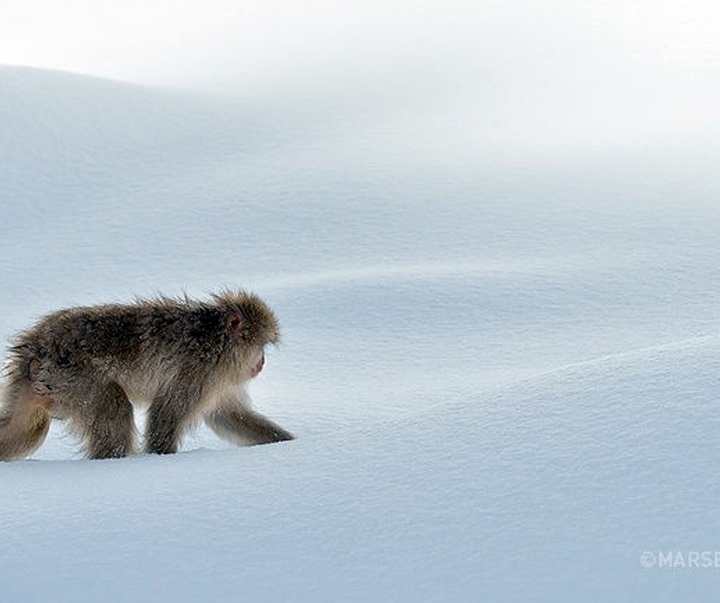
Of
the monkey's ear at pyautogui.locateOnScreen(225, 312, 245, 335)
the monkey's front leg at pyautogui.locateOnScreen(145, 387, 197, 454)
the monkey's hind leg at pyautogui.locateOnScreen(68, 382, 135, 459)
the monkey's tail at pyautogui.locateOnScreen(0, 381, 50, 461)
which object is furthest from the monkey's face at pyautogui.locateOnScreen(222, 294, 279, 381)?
the monkey's tail at pyautogui.locateOnScreen(0, 381, 50, 461)

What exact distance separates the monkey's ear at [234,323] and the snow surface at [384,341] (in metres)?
0.70

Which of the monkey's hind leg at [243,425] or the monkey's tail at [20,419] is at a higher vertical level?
the monkey's hind leg at [243,425]

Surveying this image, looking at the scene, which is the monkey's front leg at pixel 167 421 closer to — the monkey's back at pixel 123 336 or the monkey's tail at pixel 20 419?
the monkey's back at pixel 123 336

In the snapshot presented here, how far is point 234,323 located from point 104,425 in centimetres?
62

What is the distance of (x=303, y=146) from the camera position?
11508 mm

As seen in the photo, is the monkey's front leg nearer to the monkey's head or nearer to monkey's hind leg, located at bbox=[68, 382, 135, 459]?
monkey's hind leg, located at bbox=[68, 382, 135, 459]

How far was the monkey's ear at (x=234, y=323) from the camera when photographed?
16.0 feet

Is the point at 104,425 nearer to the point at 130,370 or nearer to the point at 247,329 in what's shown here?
the point at 130,370

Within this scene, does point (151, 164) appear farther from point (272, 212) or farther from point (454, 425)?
point (454, 425)

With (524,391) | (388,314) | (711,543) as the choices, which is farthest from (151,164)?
(711,543)

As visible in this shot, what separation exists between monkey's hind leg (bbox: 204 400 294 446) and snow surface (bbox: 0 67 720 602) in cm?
43

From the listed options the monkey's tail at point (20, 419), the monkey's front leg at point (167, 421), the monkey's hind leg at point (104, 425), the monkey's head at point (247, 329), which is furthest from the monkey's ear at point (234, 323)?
the monkey's tail at point (20, 419)

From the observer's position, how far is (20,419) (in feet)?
15.4

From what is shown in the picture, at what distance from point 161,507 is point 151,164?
8.11 m
